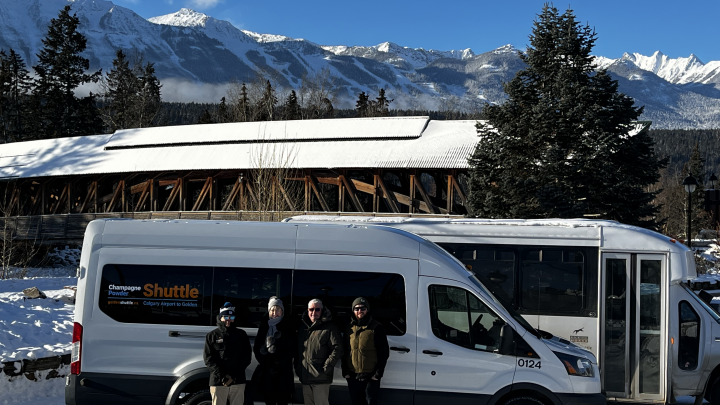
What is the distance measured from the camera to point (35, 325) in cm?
1049

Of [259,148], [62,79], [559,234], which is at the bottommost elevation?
[559,234]

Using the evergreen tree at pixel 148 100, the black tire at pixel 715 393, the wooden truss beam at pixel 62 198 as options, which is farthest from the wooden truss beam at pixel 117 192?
the black tire at pixel 715 393

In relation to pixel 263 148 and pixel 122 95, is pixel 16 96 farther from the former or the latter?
pixel 263 148

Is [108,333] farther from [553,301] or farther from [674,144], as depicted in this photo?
[674,144]

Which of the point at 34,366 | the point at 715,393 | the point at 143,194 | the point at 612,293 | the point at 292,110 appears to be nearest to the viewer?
the point at 34,366

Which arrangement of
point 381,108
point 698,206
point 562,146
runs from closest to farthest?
point 562,146
point 698,206
point 381,108

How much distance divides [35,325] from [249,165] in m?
19.3

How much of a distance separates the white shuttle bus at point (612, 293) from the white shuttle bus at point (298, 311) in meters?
2.39

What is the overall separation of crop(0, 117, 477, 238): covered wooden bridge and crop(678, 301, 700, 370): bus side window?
49.6 feet

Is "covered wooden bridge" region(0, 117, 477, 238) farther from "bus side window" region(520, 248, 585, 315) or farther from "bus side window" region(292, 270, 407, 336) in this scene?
"bus side window" region(292, 270, 407, 336)

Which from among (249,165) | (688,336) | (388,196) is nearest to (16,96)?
(249,165)

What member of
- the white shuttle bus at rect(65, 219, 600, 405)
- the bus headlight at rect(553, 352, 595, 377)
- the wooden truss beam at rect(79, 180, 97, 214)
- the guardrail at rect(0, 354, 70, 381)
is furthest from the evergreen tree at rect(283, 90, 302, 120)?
the bus headlight at rect(553, 352, 595, 377)

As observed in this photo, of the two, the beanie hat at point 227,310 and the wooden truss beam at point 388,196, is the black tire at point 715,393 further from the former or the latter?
Result: the wooden truss beam at point 388,196

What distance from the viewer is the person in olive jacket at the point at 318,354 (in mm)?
6422
